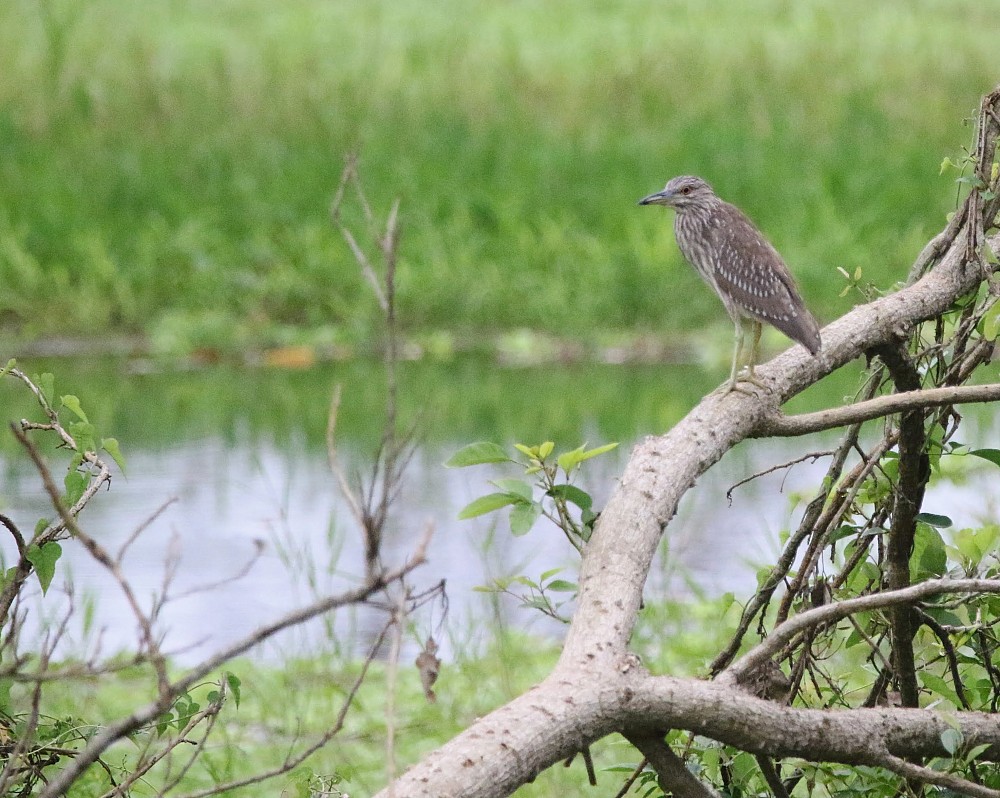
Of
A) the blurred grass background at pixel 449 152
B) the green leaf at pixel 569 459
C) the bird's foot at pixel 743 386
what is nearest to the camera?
the green leaf at pixel 569 459

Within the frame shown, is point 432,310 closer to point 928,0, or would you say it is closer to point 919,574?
point 919,574

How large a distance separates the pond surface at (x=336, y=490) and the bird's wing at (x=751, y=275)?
453 millimetres

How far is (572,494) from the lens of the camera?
7.53 feet

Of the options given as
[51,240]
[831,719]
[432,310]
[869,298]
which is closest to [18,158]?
[51,240]

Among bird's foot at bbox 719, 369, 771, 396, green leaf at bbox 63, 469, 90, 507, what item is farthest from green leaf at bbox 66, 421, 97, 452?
bird's foot at bbox 719, 369, 771, 396

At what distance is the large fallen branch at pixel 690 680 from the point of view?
1.78 metres

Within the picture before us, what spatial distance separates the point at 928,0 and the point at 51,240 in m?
10.1

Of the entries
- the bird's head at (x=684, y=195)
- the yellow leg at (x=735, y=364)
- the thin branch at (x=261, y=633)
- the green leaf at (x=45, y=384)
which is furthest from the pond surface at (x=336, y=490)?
the thin branch at (x=261, y=633)

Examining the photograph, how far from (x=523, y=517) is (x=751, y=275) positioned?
6.01 feet

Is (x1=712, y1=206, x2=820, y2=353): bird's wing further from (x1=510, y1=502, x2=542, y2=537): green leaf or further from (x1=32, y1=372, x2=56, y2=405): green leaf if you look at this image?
(x1=32, y1=372, x2=56, y2=405): green leaf

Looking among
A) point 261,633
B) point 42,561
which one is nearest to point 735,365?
point 42,561

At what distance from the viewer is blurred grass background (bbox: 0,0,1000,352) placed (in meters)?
9.29

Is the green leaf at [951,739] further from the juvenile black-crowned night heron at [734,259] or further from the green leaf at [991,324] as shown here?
the juvenile black-crowned night heron at [734,259]

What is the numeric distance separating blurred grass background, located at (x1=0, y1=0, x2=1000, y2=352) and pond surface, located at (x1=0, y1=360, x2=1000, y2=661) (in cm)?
83
